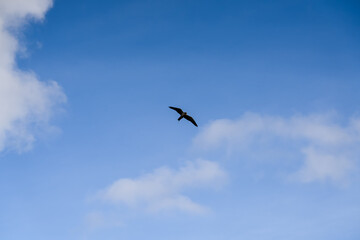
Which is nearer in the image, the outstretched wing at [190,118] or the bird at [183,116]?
the bird at [183,116]

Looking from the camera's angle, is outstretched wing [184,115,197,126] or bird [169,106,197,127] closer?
bird [169,106,197,127]

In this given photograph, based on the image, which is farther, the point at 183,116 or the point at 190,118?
the point at 190,118

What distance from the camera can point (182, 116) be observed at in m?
61.3
